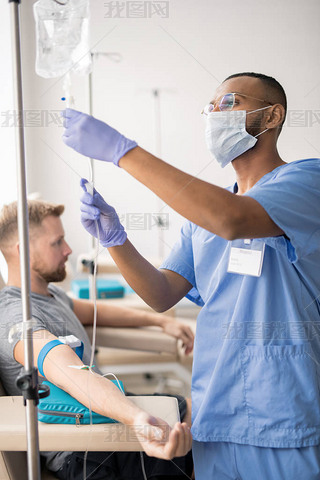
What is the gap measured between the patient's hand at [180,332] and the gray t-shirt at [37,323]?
390 millimetres

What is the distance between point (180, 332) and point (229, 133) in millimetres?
1002

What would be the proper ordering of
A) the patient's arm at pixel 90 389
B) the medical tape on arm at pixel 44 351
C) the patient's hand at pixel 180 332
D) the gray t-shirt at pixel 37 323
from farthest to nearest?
the patient's hand at pixel 180 332
the gray t-shirt at pixel 37 323
the medical tape on arm at pixel 44 351
the patient's arm at pixel 90 389

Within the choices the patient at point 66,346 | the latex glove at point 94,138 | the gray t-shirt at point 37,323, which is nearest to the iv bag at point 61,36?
the latex glove at point 94,138

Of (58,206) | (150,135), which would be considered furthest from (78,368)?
(150,135)

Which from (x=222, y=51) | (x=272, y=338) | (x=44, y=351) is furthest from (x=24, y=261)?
(x=222, y=51)

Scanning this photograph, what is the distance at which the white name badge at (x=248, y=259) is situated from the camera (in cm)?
98

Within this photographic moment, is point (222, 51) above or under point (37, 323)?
above

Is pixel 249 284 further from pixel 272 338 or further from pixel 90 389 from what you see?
pixel 90 389

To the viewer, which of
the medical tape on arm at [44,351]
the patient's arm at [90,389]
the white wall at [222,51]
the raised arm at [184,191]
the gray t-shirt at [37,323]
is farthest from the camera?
the white wall at [222,51]

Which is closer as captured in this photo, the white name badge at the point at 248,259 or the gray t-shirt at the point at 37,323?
the white name badge at the point at 248,259

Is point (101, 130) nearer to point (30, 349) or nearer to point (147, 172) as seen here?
point (147, 172)

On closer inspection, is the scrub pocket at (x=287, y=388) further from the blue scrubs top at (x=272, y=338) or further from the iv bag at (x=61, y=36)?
the iv bag at (x=61, y=36)

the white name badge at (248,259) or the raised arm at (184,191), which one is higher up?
the raised arm at (184,191)

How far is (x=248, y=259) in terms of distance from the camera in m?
1.00
